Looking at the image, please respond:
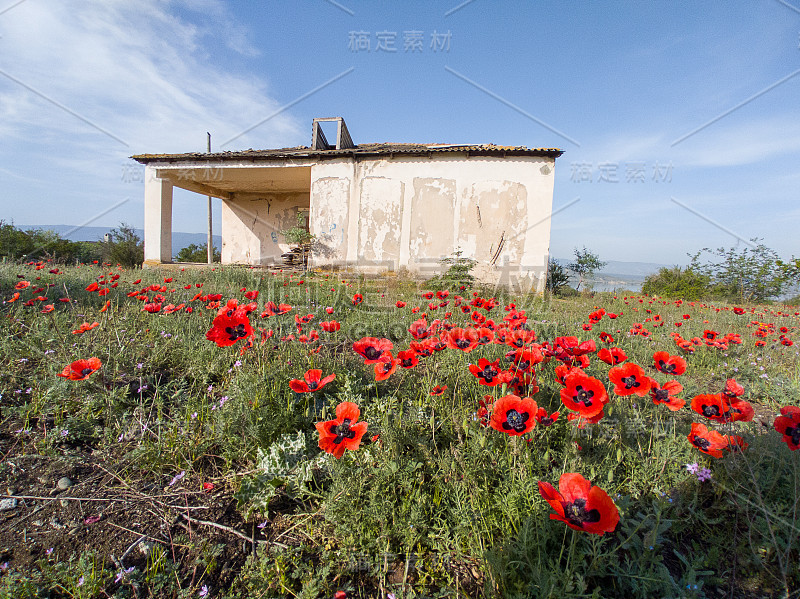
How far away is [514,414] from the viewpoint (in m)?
1.20

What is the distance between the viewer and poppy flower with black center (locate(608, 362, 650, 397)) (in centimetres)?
130

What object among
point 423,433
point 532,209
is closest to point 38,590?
point 423,433

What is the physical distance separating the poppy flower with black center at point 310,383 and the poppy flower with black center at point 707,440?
1.39 meters

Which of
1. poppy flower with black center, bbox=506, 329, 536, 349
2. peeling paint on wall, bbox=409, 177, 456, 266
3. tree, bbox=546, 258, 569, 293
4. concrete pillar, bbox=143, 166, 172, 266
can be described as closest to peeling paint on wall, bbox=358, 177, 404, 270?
peeling paint on wall, bbox=409, 177, 456, 266

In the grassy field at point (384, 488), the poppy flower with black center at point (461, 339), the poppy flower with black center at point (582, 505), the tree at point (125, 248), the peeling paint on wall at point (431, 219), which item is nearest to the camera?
the poppy flower with black center at point (582, 505)

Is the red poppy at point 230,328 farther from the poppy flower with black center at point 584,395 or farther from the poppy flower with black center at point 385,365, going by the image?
the poppy flower with black center at point 584,395

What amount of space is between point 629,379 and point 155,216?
1351 cm

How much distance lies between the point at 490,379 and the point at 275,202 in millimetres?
16029

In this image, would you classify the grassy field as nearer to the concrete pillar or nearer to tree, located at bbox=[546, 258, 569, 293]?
tree, located at bbox=[546, 258, 569, 293]

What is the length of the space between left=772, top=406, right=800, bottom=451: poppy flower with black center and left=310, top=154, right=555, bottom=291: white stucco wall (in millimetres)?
8570

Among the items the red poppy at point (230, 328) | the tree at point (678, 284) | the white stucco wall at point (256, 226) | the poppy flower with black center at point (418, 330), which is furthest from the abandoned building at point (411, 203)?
the red poppy at point (230, 328)

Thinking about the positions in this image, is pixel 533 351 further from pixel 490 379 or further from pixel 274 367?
pixel 274 367

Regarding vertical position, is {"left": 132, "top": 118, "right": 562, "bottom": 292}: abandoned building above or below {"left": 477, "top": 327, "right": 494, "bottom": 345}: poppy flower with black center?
above

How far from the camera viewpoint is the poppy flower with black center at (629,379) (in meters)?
1.30
